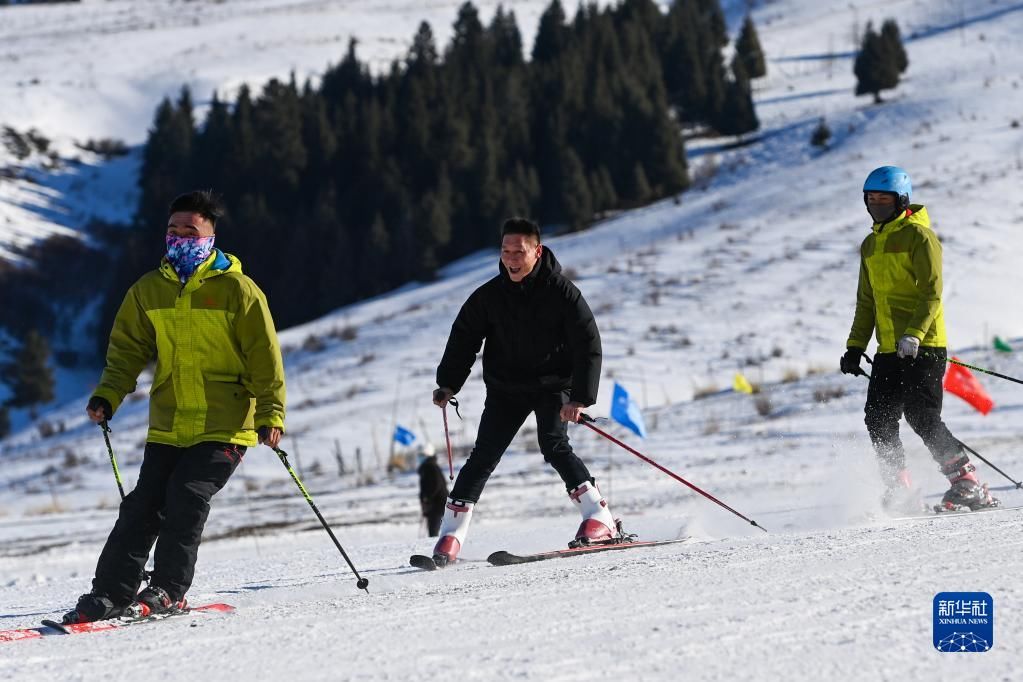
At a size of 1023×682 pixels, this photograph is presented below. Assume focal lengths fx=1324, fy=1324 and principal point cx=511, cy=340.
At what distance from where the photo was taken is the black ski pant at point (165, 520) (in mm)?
5410

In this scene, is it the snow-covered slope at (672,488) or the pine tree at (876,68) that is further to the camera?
the pine tree at (876,68)

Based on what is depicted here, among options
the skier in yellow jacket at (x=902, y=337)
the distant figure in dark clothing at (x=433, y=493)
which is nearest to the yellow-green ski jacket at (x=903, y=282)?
the skier in yellow jacket at (x=902, y=337)

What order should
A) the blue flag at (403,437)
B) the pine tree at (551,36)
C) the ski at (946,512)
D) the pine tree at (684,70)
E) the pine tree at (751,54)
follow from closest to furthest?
the ski at (946,512) → the blue flag at (403,437) → the pine tree at (684,70) → the pine tree at (751,54) → the pine tree at (551,36)

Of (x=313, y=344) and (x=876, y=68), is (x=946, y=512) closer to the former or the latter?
(x=313, y=344)

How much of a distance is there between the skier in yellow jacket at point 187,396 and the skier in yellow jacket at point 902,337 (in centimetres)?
341

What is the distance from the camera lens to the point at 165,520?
5.46 meters

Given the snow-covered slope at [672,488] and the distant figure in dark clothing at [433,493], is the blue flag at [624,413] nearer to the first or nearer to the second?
the snow-covered slope at [672,488]

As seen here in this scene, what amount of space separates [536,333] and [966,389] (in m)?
5.11

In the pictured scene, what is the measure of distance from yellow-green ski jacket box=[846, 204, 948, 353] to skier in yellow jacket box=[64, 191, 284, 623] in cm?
334

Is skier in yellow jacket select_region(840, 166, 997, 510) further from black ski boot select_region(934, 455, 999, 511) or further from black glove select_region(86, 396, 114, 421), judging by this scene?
black glove select_region(86, 396, 114, 421)

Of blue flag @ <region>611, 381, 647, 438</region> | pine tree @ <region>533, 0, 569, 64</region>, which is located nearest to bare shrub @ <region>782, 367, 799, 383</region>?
blue flag @ <region>611, 381, 647, 438</region>

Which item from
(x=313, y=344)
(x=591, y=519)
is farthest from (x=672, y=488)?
(x=313, y=344)

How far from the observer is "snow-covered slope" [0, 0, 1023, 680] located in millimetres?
4148

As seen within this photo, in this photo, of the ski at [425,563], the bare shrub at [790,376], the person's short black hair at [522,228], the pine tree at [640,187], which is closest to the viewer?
the person's short black hair at [522,228]
